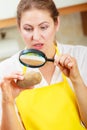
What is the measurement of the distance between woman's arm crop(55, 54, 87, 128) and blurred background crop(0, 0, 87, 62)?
494mm

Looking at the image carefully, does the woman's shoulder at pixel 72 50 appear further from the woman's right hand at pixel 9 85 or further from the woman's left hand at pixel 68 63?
the woman's right hand at pixel 9 85

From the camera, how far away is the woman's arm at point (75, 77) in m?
0.89

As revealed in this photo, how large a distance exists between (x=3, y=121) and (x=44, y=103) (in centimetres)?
18

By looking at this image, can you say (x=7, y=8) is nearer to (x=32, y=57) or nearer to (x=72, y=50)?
(x=72, y=50)

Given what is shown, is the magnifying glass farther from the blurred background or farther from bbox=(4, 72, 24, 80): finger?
the blurred background

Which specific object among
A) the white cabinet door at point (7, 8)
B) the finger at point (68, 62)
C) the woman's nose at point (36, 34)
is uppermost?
the white cabinet door at point (7, 8)

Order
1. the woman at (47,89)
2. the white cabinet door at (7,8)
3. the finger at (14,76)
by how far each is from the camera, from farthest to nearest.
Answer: the white cabinet door at (7,8) < the woman at (47,89) < the finger at (14,76)

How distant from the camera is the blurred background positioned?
1318 mm

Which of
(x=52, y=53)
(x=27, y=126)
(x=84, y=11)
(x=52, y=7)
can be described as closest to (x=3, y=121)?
(x=27, y=126)

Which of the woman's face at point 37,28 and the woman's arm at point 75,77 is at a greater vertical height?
the woman's face at point 37,28

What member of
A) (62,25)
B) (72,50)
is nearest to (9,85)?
(72,50)

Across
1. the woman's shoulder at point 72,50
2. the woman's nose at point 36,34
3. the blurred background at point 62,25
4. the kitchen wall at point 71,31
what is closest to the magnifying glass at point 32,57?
the woman's nose at point 36,34

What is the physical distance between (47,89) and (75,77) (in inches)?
6.0

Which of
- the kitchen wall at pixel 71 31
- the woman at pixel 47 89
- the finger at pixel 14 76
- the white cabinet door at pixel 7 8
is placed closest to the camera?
the finger at pixel 14 76
